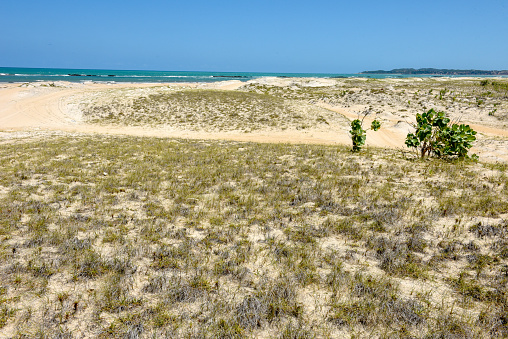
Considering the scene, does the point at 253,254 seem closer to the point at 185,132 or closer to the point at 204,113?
the point at 185,132

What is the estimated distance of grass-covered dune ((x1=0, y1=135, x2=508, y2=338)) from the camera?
15.1ft

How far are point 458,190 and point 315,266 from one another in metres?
7.20

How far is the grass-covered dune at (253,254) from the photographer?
460cm

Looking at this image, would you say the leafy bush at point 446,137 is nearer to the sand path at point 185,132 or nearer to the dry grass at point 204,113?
the sand path at point 185,132

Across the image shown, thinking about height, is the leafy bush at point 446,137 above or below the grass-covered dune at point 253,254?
above

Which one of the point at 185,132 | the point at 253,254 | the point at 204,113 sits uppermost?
the point at 204,113

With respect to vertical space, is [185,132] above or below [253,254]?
above

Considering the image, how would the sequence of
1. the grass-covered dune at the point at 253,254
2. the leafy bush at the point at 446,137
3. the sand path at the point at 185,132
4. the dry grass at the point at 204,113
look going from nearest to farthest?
the grass-covered dune at the point at 253,254 → the leafy bush at the point at 446,137 → the sand path at the point at 185,132 → the dry grass at the point at 204,113

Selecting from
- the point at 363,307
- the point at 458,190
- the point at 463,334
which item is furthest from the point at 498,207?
the point at 363,307

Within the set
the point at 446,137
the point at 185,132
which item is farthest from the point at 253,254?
the point at 185,132

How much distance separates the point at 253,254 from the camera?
6516mm

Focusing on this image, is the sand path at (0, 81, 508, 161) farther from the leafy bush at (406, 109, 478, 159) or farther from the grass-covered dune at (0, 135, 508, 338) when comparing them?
the grass-covered dune at (0, 135, 508, 338)

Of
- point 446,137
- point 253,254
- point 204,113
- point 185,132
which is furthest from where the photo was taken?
point 204,113

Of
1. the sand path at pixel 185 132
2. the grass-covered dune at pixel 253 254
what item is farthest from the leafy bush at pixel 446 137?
the sand path at pixel 185 132
